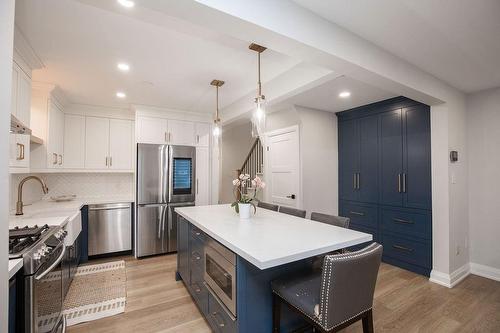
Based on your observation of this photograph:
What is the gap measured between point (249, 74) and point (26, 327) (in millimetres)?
2774

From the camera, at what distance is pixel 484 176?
3.08 metres

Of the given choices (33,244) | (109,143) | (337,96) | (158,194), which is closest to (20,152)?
(33,244)

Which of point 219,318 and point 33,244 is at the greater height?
point 33,244

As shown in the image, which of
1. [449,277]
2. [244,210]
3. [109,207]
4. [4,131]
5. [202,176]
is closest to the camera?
[4,131]

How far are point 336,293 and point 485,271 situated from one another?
3176 millimetres

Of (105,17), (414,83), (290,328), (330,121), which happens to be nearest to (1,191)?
(105,17)

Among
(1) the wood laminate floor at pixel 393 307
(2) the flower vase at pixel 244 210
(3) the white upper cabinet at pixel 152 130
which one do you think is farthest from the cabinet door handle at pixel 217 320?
(3) the white upper cabinet at pixel 152 130

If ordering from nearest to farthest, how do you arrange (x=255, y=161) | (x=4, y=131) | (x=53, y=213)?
(x=4, y=131) < (x=53, y=213) < (x=255, y=161)

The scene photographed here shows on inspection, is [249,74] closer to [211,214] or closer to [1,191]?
[211,214]

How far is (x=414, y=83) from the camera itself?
239cm

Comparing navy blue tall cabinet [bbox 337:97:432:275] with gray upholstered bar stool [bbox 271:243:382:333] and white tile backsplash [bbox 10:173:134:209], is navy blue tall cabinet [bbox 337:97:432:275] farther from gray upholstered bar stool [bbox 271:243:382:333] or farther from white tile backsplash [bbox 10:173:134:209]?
white tile backsplash [bbox 10:173:134:209]

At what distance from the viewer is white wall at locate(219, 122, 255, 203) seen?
20.8 ft

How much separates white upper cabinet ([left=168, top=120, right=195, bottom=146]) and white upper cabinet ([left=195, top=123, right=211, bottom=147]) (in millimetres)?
80

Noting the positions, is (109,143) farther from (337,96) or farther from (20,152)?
(337,96)
